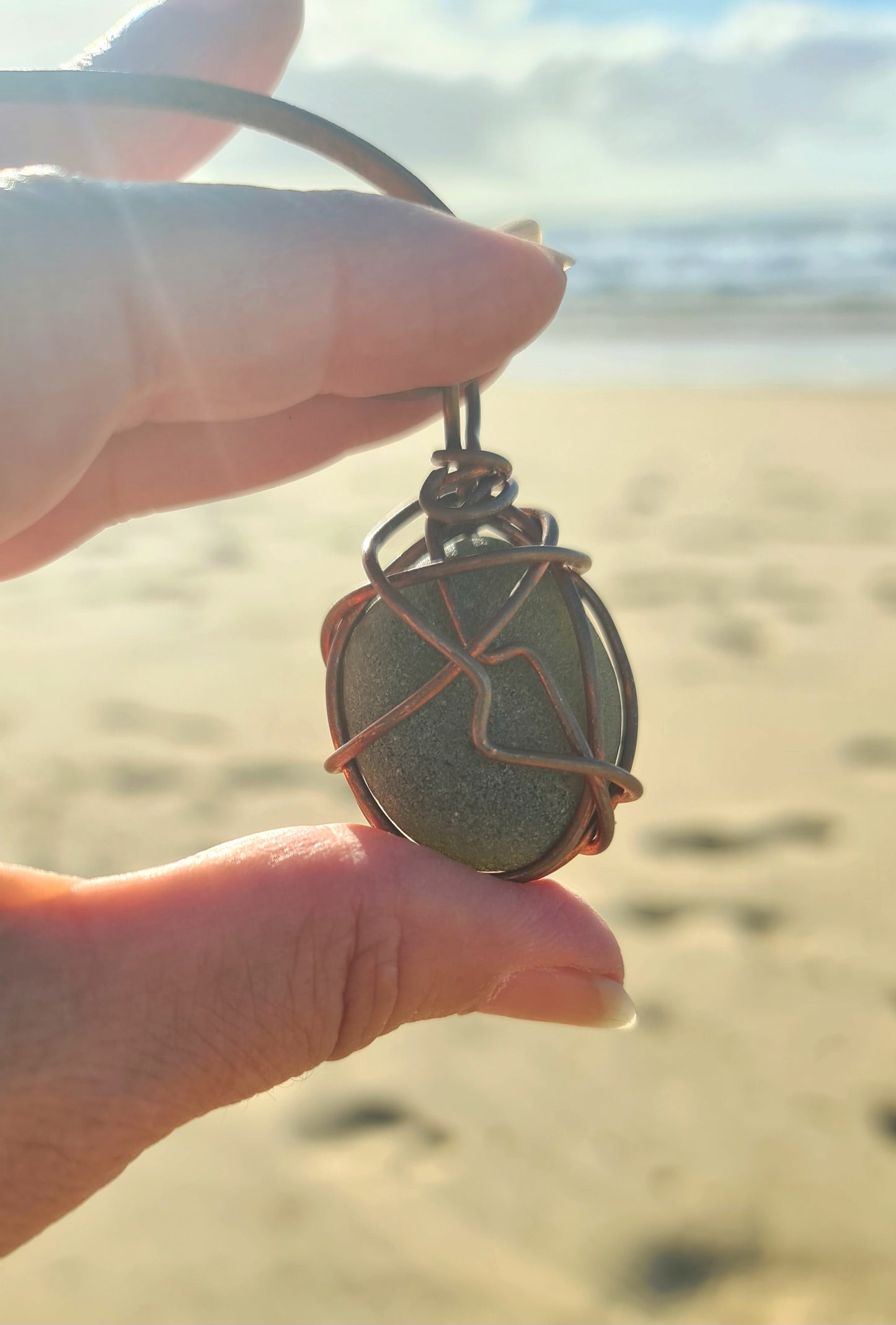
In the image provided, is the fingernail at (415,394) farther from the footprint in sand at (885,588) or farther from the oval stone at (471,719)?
the footprint in sand at (885,588)

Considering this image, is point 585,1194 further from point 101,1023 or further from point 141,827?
point 141,827

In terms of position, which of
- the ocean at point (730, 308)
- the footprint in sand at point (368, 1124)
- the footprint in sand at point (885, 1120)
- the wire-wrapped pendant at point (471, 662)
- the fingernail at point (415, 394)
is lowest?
the footprint in sand at point (885, 1120)

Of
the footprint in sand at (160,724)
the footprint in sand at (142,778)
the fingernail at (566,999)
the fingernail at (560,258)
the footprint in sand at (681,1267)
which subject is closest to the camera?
the fingernail at (566,999)

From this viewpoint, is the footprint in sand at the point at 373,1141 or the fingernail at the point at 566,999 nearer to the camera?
the fingernail at the point at 566,999

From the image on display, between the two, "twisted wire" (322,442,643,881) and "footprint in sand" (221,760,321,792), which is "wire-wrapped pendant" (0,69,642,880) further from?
"footprint in sand" (221,760,321,792)

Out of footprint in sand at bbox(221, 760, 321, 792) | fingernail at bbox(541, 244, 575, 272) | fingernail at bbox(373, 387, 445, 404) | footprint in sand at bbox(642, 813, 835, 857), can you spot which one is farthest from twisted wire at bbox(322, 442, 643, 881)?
footprint in sand at bbox(221, 760, 321, 792)

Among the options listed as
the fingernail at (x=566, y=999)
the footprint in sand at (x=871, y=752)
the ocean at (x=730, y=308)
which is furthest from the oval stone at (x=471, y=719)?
the ocean at (x=730, y=308)

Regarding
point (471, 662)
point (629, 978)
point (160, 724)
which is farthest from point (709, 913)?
point (160, 724)
